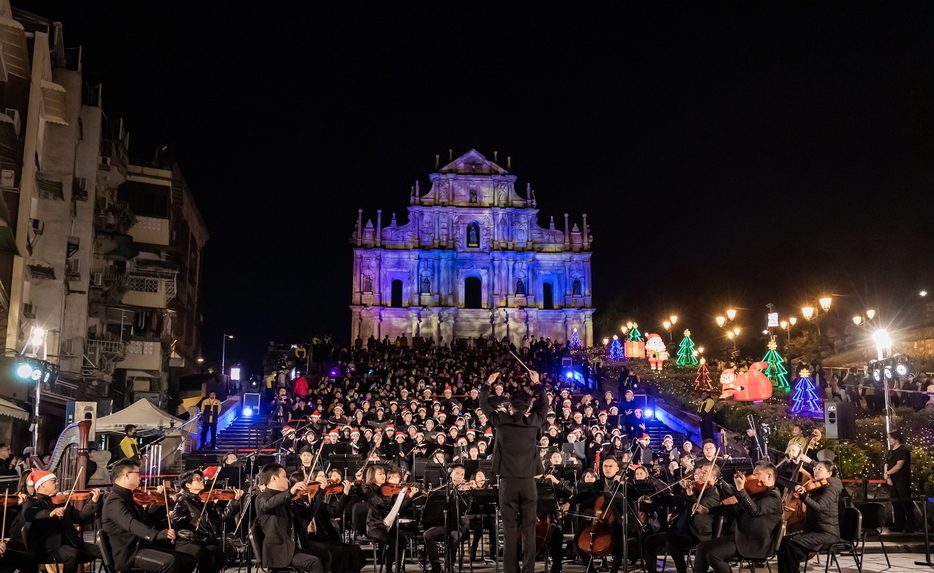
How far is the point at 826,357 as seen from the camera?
4025 cm

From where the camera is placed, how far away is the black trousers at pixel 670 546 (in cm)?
920

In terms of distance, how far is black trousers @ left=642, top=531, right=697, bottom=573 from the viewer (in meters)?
9.20

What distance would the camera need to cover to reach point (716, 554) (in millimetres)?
8289

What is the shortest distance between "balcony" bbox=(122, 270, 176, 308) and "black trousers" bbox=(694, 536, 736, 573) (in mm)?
26767

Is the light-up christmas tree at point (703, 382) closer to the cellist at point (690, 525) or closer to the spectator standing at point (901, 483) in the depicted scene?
the spectator standing at point (901, 483)

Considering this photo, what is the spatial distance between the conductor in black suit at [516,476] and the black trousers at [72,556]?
4.01 meters

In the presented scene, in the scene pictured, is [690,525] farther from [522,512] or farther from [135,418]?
[135,418]

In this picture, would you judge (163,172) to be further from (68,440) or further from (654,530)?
(654,530)

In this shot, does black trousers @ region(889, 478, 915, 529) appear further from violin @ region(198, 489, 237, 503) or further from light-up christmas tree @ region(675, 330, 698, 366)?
light-up christmas tree @ region(675, 330, 698, 366)

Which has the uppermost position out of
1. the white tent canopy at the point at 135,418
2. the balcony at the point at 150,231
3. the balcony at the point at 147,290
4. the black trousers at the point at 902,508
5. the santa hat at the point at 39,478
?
the balcony at the point at 150,231

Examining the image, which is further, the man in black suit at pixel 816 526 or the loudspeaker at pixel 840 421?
the loudspeaker at pixel 840 421

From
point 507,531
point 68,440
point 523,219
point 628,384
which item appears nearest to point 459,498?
point 507,531

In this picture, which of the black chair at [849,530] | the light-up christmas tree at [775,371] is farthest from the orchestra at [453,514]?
the light-up christmas tree at [775,371]

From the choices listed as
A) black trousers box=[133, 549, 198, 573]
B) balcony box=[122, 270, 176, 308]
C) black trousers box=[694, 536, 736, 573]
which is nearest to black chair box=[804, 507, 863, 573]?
Answer: black trousers box=[694, 536, 736, 573]
